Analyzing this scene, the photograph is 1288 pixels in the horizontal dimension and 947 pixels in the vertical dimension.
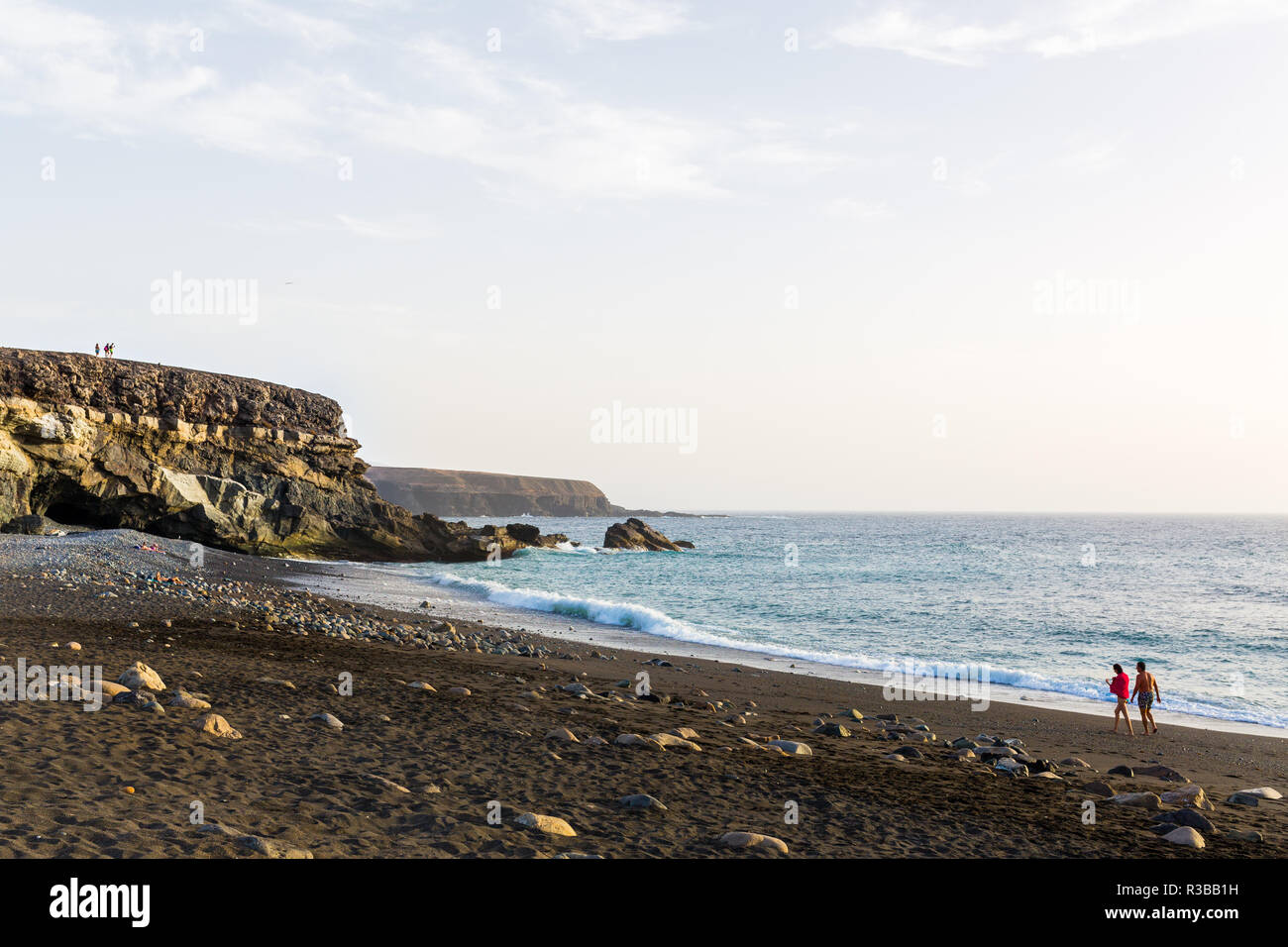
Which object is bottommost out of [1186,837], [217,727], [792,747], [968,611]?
[968,611]

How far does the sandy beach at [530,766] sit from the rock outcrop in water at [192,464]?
3043cm

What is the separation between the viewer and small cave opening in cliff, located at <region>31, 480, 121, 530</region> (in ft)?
139

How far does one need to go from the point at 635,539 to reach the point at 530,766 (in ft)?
268

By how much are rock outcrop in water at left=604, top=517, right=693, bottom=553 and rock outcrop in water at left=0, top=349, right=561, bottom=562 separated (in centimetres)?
2922

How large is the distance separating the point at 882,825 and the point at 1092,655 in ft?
66.5

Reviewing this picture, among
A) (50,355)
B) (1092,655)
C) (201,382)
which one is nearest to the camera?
(1092,655)

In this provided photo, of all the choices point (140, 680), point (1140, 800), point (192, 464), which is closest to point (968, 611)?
point (1140, 800)

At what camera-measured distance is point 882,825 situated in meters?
7.27

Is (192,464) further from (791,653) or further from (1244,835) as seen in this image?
(1244,835)

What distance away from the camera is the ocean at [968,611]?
21609 millimetres

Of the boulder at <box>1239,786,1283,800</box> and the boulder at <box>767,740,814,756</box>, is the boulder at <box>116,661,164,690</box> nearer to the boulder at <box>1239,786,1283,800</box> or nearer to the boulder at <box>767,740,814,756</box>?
the boulder at <box>767,740,814,756</box>

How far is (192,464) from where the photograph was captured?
161 feet

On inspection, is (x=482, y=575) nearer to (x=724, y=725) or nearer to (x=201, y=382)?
(x=201, y=382)
